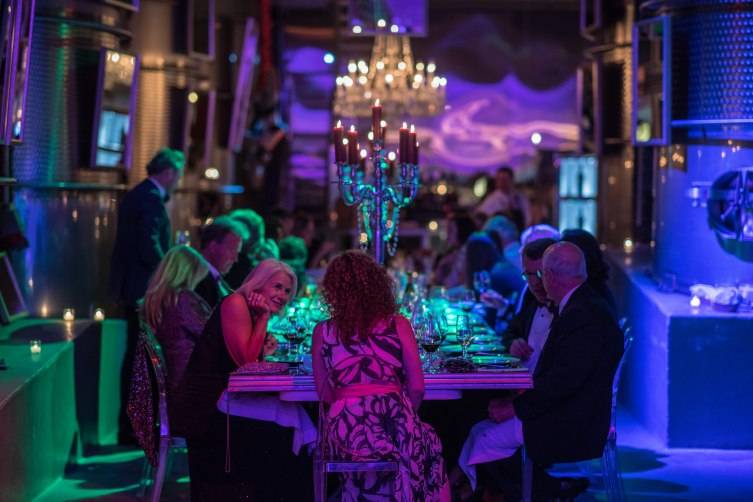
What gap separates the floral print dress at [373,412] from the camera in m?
4.61

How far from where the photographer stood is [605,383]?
5.09 m

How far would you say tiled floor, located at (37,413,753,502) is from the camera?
20.4 feet

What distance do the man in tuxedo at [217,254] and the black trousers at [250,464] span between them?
4.36ft

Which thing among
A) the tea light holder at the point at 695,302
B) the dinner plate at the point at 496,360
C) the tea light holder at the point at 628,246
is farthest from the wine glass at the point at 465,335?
the tea light holder at the point at 628,246

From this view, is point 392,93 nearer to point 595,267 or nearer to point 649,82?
point 649,82

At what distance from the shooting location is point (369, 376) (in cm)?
463

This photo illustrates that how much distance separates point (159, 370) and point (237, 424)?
45 cm

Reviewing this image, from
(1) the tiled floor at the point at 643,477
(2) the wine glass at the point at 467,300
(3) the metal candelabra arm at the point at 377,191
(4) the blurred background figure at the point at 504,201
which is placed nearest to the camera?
(1) the tiled floor at the point at 643,477

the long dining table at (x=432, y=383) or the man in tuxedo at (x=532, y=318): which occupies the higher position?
the man in tuxedo at (x=532, y=318)

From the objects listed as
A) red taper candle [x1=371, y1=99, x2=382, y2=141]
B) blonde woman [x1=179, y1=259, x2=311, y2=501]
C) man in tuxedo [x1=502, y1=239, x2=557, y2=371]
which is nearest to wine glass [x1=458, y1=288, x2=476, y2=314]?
man in tuxedo [x1=502, y1=239, x2=557, y2=371]

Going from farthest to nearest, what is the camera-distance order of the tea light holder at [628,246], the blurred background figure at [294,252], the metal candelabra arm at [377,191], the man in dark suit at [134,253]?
the tea light holder at [628,246], the blurred background figure at [294,252], the man in dark suit at [134,253], the metal candelabra arm at [377,191]

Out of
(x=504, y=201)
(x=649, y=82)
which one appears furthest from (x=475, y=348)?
(x=504, y=201)

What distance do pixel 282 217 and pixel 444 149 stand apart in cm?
657

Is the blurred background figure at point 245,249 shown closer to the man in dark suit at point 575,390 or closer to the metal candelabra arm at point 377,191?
the metal candelabra arm at point 377,191
